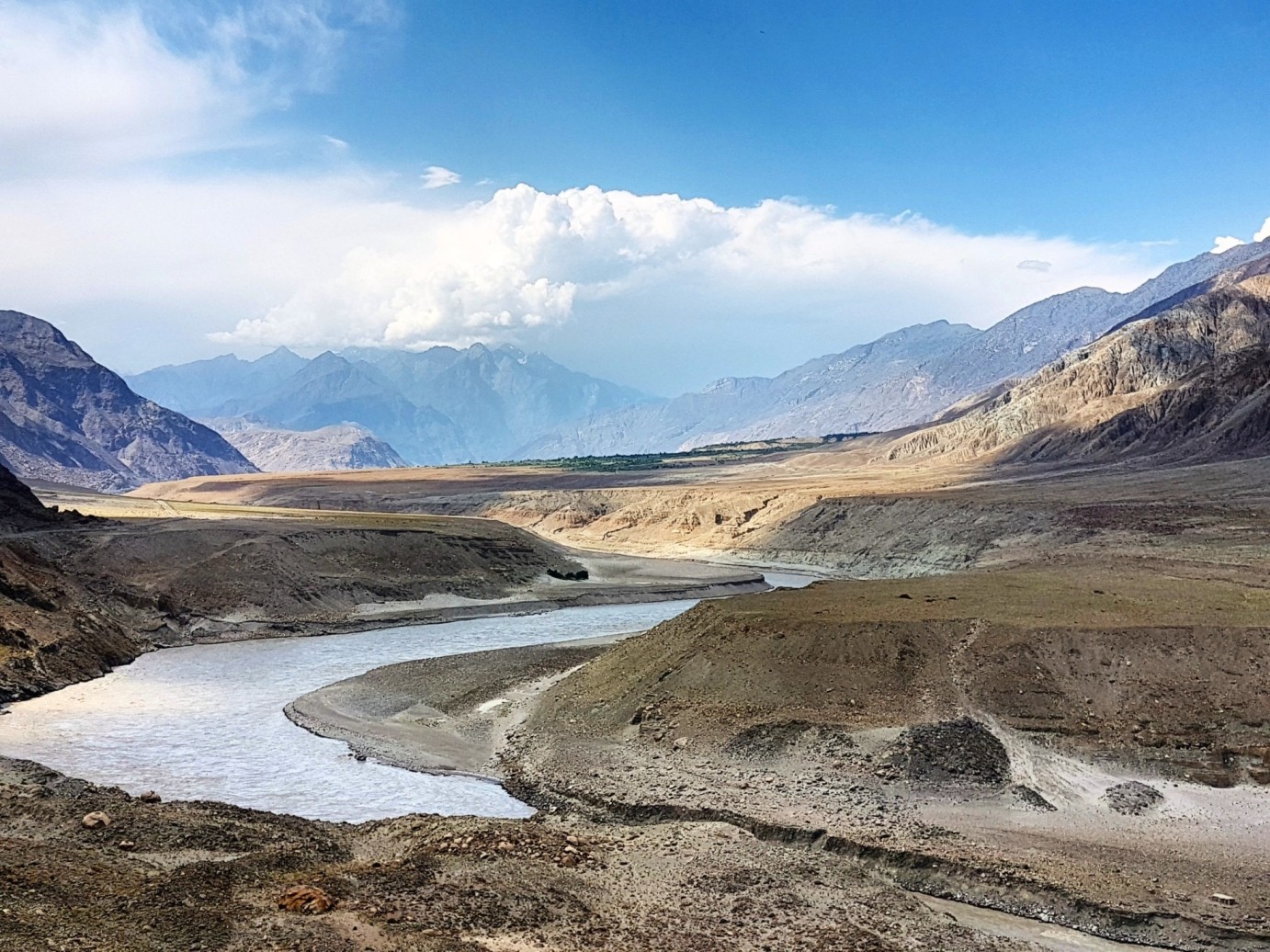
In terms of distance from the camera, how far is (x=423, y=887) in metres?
17.5

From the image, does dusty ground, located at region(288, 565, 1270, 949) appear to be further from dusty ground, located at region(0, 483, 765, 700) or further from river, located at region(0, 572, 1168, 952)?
dusty ground, located at region(0, 483, 765, 700)

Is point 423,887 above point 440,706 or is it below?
above

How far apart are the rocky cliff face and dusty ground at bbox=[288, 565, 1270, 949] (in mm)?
88081

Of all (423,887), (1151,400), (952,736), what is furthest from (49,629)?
(1151,400)

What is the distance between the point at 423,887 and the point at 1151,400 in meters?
139

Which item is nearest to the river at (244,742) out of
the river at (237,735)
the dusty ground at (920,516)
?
the river at (237,735)

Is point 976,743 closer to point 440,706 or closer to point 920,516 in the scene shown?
point 440,706

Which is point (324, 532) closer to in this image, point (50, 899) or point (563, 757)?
point (563, 757)

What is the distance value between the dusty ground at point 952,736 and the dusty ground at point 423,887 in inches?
85.4

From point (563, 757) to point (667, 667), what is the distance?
17.4ft

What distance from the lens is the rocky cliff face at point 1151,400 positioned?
386 feet

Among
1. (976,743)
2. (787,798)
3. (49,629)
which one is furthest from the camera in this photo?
(49,629)

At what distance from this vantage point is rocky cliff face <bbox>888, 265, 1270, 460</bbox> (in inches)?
4633

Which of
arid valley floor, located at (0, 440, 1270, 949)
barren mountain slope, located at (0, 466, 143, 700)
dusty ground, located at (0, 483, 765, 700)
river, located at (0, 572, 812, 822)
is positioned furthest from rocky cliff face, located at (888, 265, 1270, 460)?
barren mountain slope, located at (0, 466, 143, 700)
